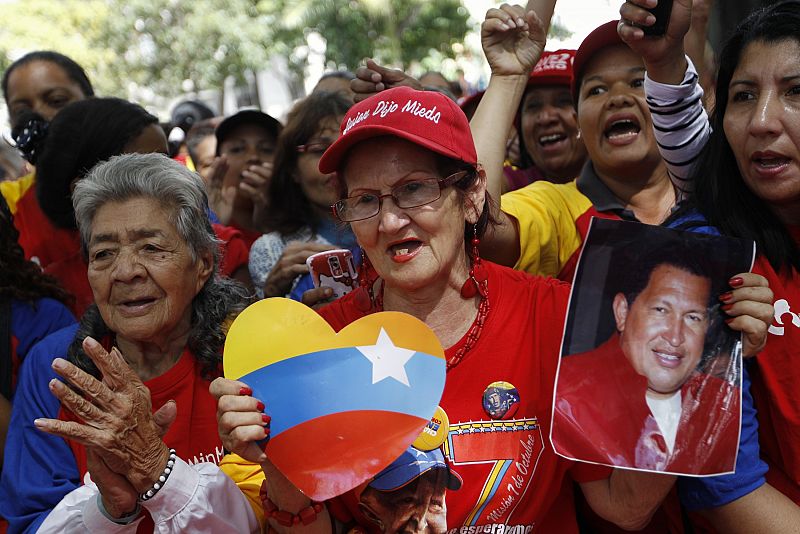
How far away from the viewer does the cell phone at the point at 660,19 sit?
7.93 feet

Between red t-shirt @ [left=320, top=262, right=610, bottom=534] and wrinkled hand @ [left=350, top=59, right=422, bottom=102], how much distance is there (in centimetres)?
125

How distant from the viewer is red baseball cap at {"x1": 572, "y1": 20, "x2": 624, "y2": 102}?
3.39 metres

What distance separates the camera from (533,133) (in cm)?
422

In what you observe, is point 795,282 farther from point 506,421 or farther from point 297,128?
point 297,128

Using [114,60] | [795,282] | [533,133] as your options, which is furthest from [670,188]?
[114,60]

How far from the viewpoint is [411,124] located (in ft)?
7.50

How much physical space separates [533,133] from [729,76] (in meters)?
1.82

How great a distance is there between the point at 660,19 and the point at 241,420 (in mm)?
1615

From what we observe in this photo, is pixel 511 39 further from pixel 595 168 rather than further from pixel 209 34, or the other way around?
pixel 209 34

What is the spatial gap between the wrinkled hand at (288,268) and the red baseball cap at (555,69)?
140 cm

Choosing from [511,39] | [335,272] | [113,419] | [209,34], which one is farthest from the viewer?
[209,34]

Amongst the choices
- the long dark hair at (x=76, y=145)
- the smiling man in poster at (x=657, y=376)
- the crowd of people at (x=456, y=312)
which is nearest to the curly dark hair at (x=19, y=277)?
the crowd of people at (x=456, y=312)

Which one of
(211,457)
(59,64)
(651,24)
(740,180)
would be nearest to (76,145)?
(59,64)

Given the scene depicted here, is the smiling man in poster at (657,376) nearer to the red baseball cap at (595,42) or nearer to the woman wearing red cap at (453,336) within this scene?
the woman wearing red cap at (453,336)
